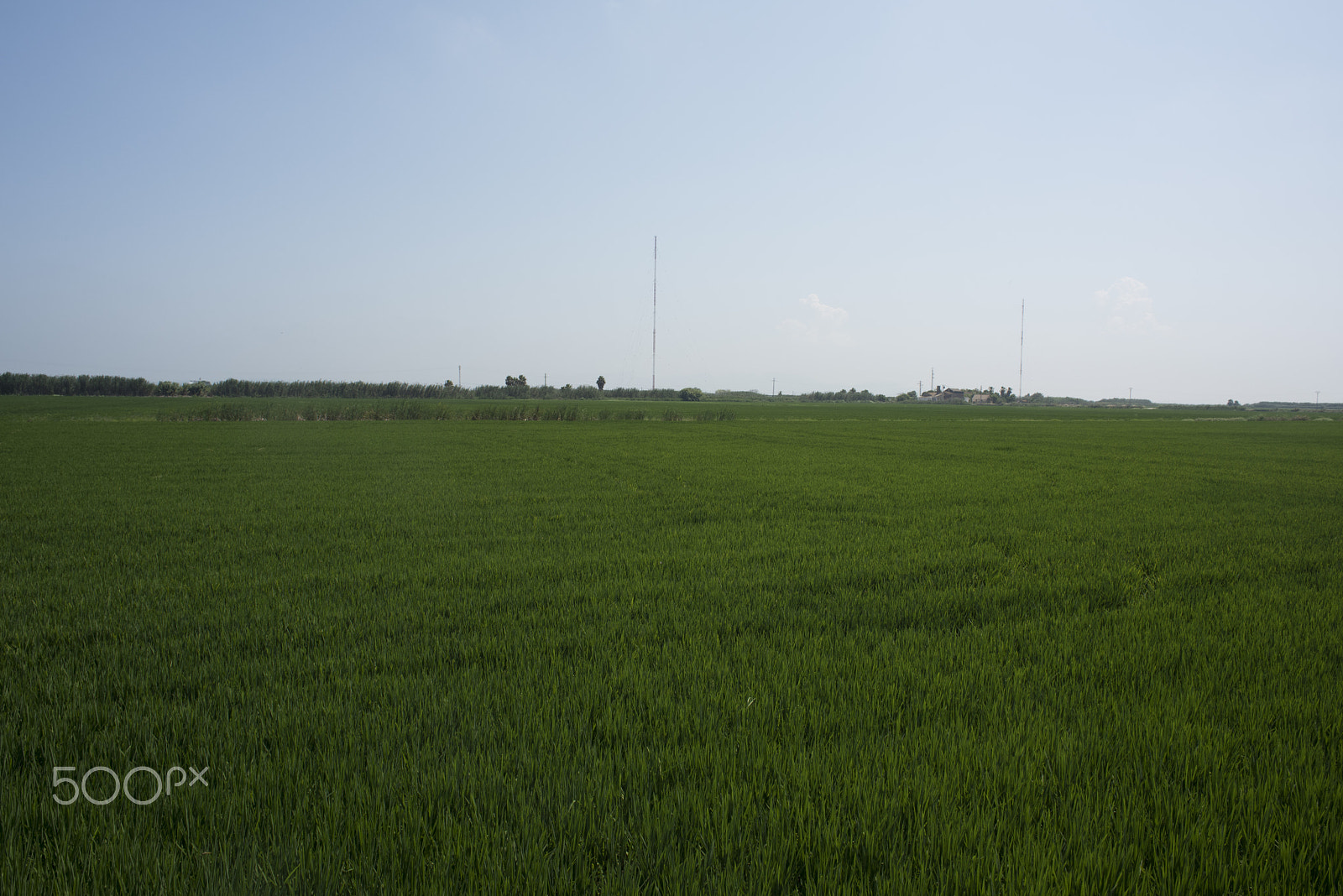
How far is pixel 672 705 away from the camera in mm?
3693

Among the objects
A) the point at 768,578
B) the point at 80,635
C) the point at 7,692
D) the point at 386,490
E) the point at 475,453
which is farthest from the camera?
the point at 475,453

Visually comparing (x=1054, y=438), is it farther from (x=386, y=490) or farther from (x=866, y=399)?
(x=866, y=399)

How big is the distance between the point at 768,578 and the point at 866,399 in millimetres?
182435

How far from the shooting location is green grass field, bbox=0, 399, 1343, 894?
2.44 meters

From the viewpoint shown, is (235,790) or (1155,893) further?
(235,790)

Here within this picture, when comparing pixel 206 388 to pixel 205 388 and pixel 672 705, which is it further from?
pixel 672 705

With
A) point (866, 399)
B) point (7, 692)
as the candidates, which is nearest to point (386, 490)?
point (7, 692)

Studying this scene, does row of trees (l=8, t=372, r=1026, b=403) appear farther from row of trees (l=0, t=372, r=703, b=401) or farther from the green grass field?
the green grass field

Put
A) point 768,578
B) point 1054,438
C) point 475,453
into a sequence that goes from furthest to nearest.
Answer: point 1054,438 → point 475,453 → point 768,578

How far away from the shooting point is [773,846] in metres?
2.49
